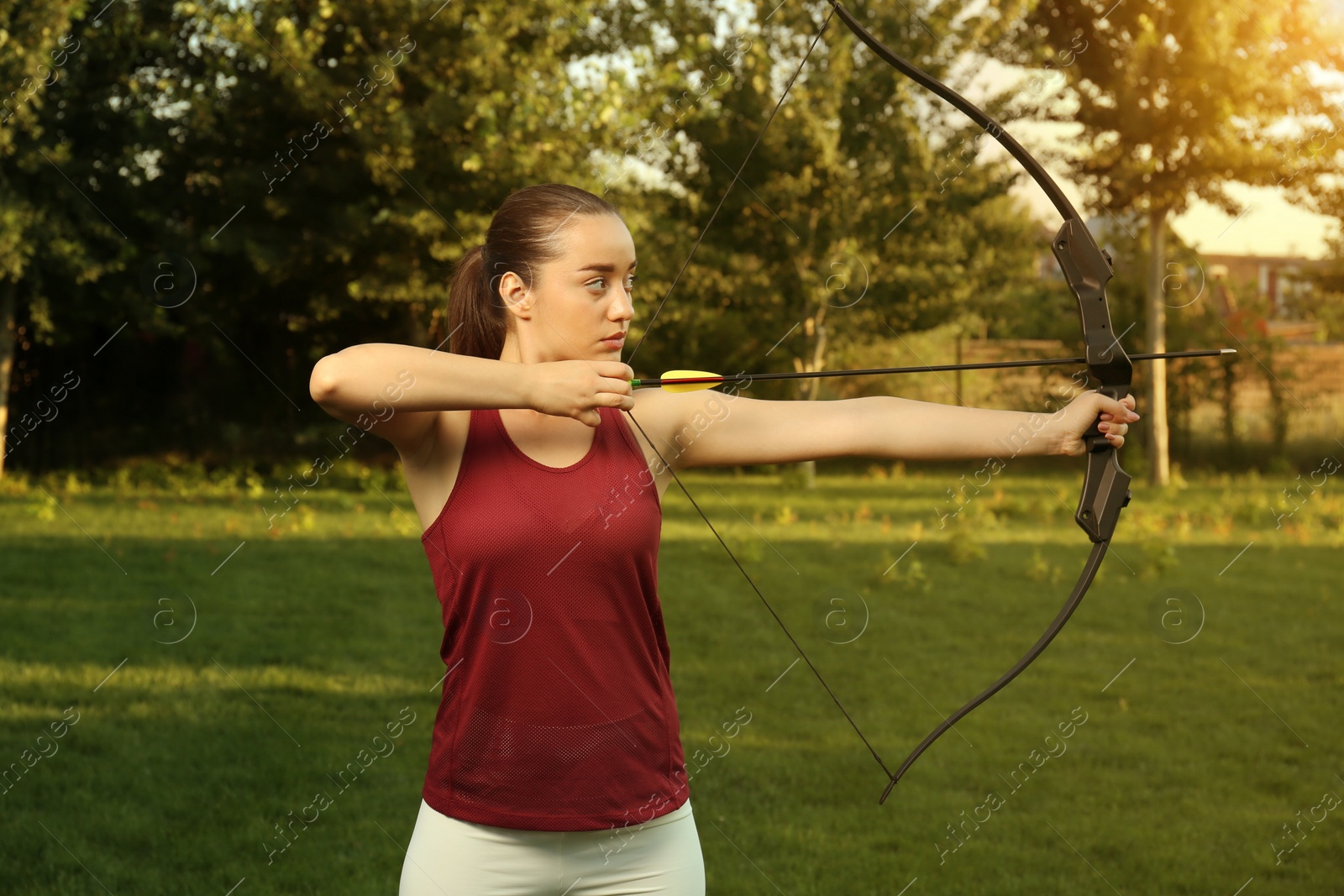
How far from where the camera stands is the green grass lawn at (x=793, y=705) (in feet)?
11.1

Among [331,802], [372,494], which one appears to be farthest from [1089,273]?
[372,494]

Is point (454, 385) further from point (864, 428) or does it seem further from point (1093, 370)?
point (1093, 370)

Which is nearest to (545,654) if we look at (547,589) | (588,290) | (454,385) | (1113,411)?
(547,589)

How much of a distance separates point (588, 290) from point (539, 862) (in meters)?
0.75

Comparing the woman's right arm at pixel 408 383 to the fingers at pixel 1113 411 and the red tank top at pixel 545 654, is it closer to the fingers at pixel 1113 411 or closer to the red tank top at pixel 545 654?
the red tank top at pixel 545 654

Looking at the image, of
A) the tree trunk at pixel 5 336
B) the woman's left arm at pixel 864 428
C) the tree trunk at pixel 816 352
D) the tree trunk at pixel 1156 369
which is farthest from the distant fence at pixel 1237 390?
the woman's left arm at pixel 864 428

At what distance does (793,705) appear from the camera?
4855 millimetres

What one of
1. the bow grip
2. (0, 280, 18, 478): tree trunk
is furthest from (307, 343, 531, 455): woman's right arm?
(0, 280, 18, 478): tree trunk

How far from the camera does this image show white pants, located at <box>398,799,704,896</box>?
4.96 feet

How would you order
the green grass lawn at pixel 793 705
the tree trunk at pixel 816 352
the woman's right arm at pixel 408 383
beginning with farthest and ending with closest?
1. the tree trunk at pixel 816 352
2. the green grass lawn at pixel 793 705
3. the woman's right arm at pixel 408 383

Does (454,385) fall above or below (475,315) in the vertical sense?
below

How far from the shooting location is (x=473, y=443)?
160 cm

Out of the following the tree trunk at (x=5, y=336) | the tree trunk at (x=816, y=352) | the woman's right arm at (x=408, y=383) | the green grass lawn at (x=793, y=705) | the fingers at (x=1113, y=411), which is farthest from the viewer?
the tree trunk at (x=816, y=352)

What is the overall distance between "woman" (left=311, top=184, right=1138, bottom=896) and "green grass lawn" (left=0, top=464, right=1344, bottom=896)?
6.06 feet
